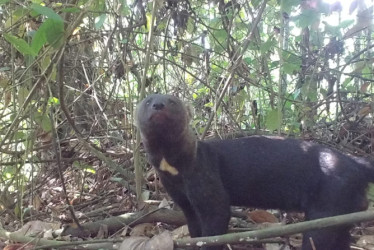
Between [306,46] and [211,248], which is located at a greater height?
[306,46]

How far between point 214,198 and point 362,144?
2.19 m

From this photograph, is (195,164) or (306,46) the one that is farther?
(306,46)

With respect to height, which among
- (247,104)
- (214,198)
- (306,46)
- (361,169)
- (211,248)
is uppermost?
(306,46)

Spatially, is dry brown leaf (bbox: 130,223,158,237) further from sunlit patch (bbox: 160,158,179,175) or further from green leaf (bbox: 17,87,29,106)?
green leaf (bbox: 17,87,29,106)

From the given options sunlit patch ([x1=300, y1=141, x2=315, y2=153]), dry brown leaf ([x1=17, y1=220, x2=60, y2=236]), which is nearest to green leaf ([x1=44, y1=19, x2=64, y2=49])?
dry brown leaf ([x1=17, y1=220, x2=60, y2=236])

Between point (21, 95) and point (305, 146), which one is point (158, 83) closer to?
point (21, 95)

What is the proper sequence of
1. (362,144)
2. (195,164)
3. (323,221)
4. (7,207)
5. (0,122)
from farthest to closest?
(362,144), (0,122), (7,207), (195,164), (323,221)

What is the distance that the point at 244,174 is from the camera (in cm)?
391

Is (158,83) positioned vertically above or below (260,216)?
above

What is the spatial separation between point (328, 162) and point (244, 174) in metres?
0.61

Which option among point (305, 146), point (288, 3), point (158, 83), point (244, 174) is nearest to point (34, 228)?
point (244, 174)

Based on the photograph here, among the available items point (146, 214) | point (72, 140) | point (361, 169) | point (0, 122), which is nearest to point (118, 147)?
point (72, 140)

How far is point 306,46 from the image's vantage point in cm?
507

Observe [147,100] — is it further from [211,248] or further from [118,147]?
[118,147]
